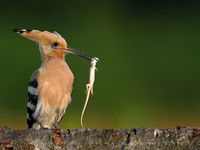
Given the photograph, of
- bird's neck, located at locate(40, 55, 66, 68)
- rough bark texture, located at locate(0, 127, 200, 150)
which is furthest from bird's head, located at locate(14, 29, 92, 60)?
rough bark texture, located at locate(0, 127, 200, 150)

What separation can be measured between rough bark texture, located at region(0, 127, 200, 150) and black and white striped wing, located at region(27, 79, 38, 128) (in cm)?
115

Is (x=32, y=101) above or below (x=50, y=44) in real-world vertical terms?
below

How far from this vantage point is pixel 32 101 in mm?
3848

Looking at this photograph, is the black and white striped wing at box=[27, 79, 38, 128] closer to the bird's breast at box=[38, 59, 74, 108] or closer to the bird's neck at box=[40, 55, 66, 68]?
the bird's breast at box=[38, 59, 74, 108]

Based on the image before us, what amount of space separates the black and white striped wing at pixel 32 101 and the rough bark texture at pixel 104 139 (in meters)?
1.15

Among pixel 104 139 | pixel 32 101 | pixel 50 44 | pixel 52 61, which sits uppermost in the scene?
pixel 50 44

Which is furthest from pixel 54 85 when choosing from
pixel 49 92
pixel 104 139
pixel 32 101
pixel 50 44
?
pixel 104 139

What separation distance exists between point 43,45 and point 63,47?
0.14 meters

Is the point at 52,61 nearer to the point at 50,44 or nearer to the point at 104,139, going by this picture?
the point at 50,44

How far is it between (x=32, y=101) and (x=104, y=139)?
1354mm

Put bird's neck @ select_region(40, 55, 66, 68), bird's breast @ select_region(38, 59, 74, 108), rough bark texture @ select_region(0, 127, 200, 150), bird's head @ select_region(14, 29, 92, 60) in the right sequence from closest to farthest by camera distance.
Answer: rough bark texture @ select_region(0, 127, 200, 150), bird's breast @ select_region(38, 59, 74, 108), bird's neck @ select_region(40, 55, 66, 68), bird's head @ select_region(14, 29, 92, 60)

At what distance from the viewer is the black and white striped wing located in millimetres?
3807

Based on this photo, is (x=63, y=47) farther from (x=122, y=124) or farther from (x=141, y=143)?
(x=141, y=143)

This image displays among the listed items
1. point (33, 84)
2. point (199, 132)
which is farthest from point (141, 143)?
point (33, 84)
